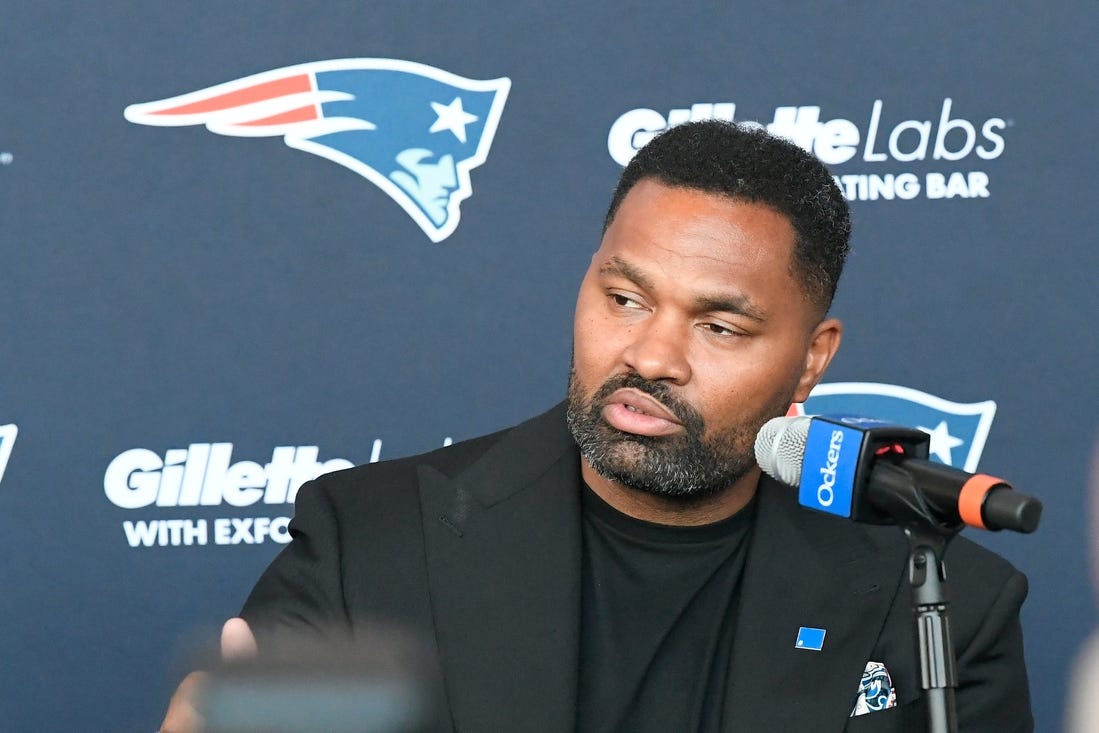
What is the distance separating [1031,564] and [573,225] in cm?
105

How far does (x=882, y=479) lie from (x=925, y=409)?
1552 mm

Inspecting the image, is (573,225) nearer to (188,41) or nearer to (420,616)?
(188,41)

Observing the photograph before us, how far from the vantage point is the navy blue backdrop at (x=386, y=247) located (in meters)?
2.61

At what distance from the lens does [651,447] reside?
6.14 ft

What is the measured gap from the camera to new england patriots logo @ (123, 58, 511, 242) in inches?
104

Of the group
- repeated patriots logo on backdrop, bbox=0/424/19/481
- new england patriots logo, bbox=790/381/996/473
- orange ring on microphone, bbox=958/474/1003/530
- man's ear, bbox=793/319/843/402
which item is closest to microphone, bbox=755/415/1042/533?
orange ring on microphone, bbox=958/474/1003/530

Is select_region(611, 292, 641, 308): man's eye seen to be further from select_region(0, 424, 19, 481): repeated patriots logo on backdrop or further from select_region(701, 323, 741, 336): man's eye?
select_region(0, 424, 19, 481): repeated patriots logo on backdrop

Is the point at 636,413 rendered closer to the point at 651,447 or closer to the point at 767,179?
the point at 651,447

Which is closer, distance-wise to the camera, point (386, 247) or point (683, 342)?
point (683, 342)

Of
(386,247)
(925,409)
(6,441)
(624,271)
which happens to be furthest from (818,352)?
(6,441)

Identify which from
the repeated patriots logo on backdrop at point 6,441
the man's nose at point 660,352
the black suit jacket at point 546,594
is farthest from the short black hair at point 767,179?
the repeated patriots logo on backdrop at point 6,441

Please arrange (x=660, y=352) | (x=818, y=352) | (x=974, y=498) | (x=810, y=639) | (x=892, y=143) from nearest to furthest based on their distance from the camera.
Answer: (x=974, y=498), (x=660, y=352), (x=810, y=639), (x=818, y=352), (x=892, y=143)

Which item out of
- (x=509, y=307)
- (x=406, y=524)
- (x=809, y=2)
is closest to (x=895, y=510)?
(x=406, y=524)

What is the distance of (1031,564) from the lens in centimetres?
277
